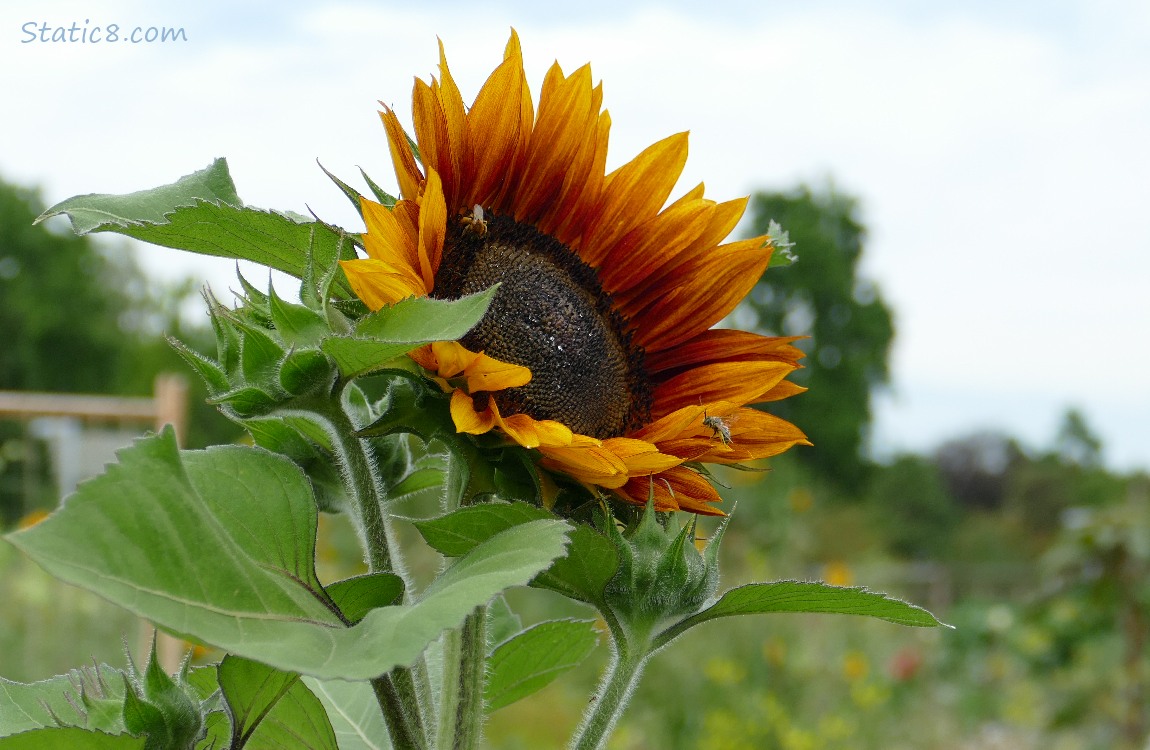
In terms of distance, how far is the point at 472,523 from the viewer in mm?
470

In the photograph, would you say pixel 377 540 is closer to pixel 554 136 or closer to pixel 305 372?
pixel 305 372

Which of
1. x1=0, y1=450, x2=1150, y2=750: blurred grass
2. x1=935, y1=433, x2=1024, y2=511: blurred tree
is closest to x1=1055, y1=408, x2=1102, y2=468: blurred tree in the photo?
x1=935, y1=433, x2=1024, y2=511: blurred tree

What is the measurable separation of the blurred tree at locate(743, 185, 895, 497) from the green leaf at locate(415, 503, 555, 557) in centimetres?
1881

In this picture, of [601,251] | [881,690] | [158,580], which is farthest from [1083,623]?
[158,580]

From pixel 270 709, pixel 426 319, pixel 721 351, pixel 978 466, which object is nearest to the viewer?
pixel 426 319

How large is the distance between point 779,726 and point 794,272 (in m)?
17.3

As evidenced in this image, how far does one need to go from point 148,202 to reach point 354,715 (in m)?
0.30

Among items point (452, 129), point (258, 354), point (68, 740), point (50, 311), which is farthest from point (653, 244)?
point (50, 311)

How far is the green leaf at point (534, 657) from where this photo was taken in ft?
2.12

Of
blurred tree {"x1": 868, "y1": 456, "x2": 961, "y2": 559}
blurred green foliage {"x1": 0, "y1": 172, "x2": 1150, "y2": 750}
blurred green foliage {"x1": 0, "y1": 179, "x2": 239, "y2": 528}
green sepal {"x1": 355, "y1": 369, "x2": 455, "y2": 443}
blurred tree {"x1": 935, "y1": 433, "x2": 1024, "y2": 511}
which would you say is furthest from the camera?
blurred tree {"x1": 935, "y1": 433, "x2": 1024, "y2": 511}

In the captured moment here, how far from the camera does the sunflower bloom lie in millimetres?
511

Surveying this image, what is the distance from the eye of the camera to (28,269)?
16.2 meters

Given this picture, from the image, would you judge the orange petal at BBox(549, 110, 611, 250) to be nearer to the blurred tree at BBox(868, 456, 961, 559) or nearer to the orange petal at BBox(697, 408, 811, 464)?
the orange petal at BBox(697, 408, 811, 464)

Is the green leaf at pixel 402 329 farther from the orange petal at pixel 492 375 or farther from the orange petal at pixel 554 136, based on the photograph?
the orange petal at pixel 554 136
